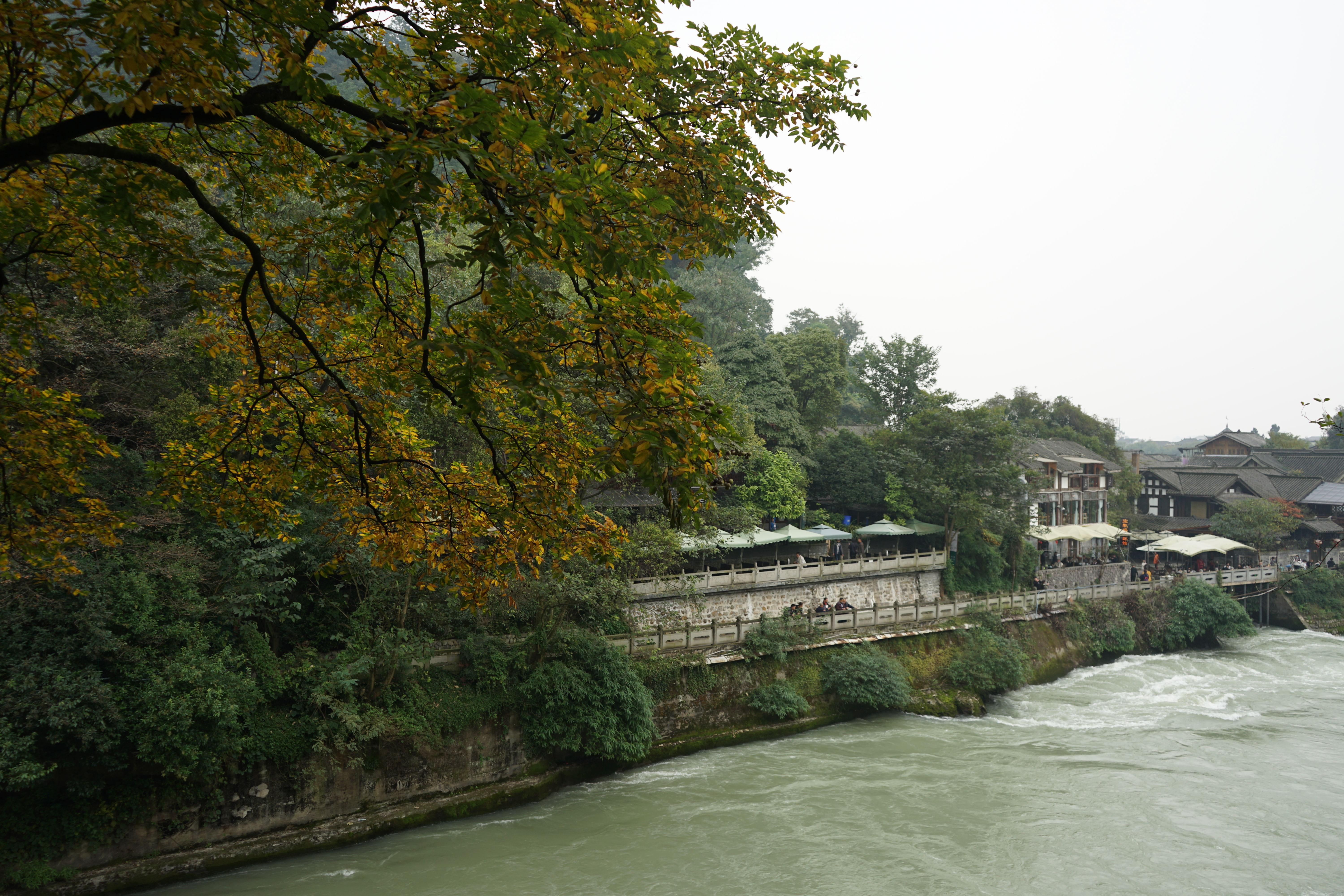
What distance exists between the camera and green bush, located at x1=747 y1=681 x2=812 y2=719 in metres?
17.9

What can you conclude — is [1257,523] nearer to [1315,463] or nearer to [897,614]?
[1315,463]

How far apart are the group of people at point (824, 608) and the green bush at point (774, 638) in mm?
903

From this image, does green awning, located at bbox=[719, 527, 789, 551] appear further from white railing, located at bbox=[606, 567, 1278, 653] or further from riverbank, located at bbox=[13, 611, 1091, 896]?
riverbank, located at bbox=[13, 611, 1091, 896]

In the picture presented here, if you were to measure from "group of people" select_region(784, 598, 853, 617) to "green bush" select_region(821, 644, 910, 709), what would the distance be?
1.84 metres

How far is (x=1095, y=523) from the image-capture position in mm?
36875

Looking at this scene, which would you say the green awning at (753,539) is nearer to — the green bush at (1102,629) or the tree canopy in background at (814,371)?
the tree canopy in background at (814,371)

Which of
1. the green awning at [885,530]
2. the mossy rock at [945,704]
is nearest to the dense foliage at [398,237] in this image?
the mossy rock at [945,704]

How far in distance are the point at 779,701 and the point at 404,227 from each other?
1608cm

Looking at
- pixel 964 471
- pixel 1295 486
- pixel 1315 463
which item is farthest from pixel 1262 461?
pixel 964 471

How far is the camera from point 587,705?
1487cm

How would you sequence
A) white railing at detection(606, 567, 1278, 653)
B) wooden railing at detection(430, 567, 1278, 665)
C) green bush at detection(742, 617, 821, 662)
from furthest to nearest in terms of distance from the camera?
1. green bush at detection(742, 617, 821, 662)
2. white railing at detection(606, 567, 1278, 653)
3. wooden railing at detection(430, 567, 1278, 665)

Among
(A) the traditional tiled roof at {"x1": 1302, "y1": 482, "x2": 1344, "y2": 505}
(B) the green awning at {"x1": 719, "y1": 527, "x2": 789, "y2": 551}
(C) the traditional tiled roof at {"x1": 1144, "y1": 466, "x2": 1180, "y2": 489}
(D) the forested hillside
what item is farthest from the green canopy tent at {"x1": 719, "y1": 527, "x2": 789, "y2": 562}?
(A) the traditional tiled roof at {"x1": 1302, "y1": 482, "x2": 1344, "y2": 505}

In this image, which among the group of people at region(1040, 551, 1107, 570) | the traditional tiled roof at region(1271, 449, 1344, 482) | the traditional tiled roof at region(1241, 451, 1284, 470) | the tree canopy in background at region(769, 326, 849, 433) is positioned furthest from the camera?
the traditional tiled roof at region(1241, 451, 1284, 470)

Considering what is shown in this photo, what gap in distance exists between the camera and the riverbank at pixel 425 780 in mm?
11070
